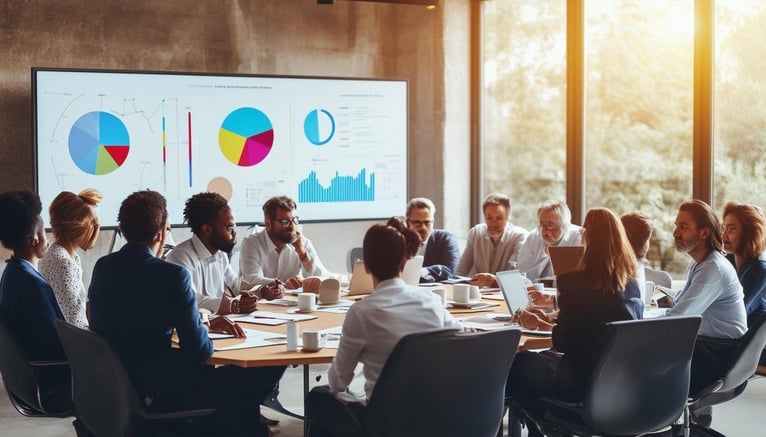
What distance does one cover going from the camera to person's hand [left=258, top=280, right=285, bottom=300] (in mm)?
5105

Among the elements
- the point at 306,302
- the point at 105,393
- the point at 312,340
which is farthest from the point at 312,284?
the point at 105,393

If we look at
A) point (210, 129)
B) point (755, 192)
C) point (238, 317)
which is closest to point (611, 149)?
point (755, 192)

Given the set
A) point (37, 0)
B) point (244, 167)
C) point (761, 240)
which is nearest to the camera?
point (761, 240)

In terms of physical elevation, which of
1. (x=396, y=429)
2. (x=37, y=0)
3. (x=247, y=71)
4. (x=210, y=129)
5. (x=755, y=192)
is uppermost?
(x=37, y=0)

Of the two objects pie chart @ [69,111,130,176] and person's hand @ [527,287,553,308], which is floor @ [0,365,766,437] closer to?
person's hand @ [527,287,553,308]

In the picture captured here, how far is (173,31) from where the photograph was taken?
7586mm

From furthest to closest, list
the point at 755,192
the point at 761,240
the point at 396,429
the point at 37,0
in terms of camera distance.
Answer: the point at 37,0 → the point at 755,192 → the point at 761,240 → the point at 396,429

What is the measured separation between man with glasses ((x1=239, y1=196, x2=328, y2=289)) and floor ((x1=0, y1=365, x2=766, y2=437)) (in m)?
0.74

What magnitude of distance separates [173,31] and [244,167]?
1251mm

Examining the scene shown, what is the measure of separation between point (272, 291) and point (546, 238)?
2.07m

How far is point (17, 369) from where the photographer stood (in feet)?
12.8

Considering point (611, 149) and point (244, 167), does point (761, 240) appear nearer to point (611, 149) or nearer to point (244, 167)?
point (611, 149)

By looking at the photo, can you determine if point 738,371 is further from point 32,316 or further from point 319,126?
point 319,126

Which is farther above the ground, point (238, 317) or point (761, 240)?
point (761, 240)
